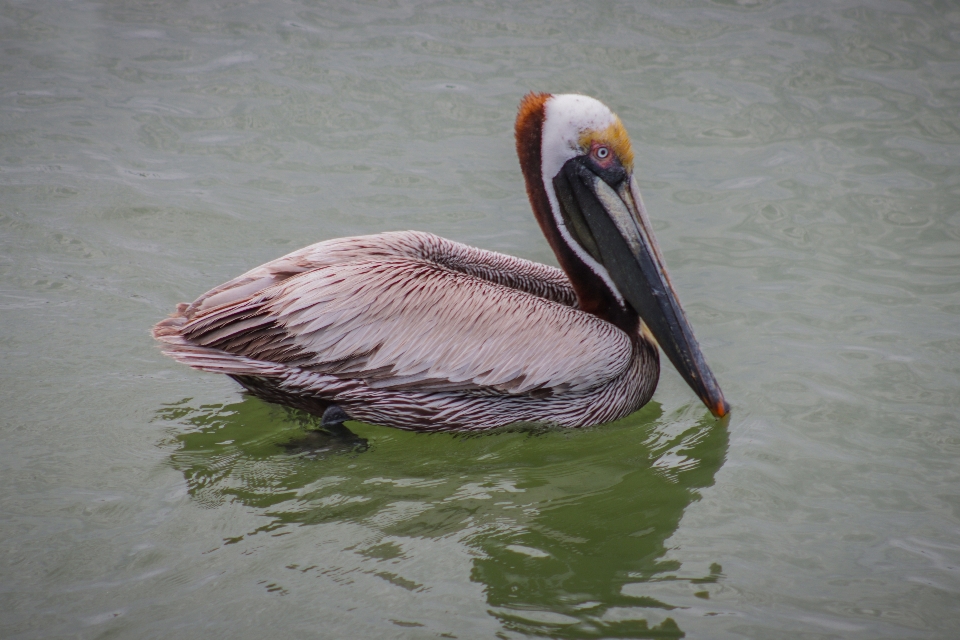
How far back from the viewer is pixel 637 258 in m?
4.06

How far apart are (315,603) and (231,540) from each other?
47cm

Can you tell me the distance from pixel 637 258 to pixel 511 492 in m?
1.16

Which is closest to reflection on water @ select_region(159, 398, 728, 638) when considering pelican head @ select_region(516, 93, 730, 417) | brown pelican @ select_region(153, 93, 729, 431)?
brown pelican @ select_region(153, 93, 729, 431)

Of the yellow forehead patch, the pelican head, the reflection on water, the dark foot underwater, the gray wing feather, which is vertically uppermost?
the yellow forehead patch

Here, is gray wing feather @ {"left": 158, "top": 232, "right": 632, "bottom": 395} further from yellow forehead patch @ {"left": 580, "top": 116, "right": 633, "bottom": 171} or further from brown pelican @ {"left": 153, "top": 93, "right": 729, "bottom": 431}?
yellow forehead patch @ {"left": 580, "top": 116, "right": 633, "bottom": 171}

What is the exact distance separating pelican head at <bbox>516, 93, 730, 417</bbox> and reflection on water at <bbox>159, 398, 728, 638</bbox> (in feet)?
1.44

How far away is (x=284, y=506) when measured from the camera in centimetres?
360

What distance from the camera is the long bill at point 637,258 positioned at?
4.05 meters

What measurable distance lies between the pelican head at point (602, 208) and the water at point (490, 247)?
0.44 metres

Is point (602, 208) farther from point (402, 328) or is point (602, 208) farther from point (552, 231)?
point (402, 328)

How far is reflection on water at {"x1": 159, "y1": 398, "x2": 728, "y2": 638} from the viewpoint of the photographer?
3195mm

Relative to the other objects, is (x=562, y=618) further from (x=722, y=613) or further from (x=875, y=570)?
(x=875, y=570)

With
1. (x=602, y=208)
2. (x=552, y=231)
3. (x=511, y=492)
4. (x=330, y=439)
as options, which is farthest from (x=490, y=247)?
(x=511, y=492)

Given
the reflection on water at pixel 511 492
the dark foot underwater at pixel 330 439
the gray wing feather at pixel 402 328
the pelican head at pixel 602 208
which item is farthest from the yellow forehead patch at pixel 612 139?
the dark foot underwater at pixel 330 439
